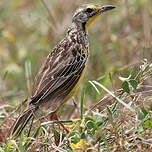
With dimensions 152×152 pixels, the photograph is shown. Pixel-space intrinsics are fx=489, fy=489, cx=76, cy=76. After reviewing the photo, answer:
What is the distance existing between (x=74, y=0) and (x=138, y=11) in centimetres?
126

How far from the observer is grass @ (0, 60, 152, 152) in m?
4.04

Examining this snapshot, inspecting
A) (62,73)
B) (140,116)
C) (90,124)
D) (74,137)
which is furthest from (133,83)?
(62,73)

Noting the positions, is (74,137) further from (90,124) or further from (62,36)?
(62,36)

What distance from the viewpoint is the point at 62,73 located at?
208 inches

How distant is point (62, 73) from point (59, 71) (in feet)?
0.13

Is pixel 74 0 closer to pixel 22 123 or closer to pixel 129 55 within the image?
pixel 129 55

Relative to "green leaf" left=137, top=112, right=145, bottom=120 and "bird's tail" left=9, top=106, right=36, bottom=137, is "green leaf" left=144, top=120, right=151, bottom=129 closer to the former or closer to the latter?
"green leaf" left=137, top=112, right=145, bottom=120

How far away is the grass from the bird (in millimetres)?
352

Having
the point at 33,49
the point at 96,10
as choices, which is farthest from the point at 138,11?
the point at 96,10

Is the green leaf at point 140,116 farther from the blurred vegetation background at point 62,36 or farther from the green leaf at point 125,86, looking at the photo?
the blurred vegetation background at point 62,36

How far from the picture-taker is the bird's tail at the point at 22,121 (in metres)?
4.81

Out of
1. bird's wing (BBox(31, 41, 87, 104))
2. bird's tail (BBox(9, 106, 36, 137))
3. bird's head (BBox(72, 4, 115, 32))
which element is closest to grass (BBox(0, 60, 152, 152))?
bird's tail (BBox(9, 106, 36, 137))

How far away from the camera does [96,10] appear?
5812 millimetres

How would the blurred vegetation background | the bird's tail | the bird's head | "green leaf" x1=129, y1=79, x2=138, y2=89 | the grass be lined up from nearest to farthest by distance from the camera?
the grass
"green leaf" x1=129, y1=79, x2=138, y2=89
the bird's tail
the bird's head
the blurred vegetation background
